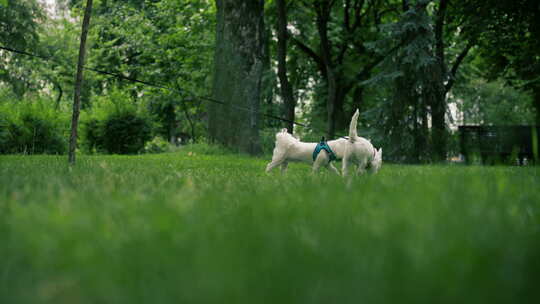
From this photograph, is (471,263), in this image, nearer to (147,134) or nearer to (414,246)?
(414,246)

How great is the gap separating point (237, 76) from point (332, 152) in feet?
27.0

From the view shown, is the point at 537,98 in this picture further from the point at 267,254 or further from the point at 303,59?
the point at 267,254

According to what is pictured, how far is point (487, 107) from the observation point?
48312 millimetres

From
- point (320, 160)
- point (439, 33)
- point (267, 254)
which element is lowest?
point (267, 254)

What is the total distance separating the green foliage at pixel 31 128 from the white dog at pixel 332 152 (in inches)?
346

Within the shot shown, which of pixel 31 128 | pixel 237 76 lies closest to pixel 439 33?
pixel 237 76

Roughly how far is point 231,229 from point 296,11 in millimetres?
21237

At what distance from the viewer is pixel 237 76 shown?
13.3 m

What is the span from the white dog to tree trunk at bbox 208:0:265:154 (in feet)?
23.1

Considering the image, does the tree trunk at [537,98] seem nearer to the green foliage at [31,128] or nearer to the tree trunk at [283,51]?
the tree trunk at [283,51]

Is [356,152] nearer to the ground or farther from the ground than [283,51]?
nearer to the ground

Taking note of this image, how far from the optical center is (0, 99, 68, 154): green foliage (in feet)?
38.4

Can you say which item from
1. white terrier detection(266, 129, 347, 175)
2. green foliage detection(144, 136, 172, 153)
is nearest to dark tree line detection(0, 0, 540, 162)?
white terrier detection(266, 129, 347, 175)

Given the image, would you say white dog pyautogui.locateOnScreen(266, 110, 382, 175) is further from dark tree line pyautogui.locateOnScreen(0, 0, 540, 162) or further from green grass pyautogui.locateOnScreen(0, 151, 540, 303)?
green grass pyautogui.locateOnScreen(0, 151, 540, 303)
